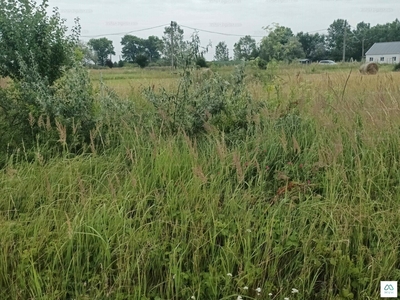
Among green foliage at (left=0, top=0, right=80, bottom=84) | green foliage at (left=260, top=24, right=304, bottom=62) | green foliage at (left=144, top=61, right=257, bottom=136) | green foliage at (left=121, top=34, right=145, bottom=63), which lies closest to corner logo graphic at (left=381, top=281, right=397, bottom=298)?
green foliage at (left=144, top=61, right=257, bottom=136)

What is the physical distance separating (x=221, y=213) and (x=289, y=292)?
0.78 m

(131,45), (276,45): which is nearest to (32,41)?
(276,45)

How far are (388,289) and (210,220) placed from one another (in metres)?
1.29

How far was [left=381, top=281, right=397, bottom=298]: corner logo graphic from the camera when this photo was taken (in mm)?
2045

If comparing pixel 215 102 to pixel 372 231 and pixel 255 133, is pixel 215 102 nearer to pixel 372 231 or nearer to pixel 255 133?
pixel 255 133

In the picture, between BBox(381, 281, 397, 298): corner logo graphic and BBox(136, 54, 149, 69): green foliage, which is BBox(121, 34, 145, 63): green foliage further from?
BBox(381, 281, 397, 298): corner logo graphic

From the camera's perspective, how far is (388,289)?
2072mm

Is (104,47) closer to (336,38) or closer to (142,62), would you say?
(142,62)

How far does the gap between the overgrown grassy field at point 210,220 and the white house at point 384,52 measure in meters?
85.8

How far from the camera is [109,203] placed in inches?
102

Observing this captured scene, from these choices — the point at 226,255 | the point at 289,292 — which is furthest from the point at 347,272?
the point at 226,255

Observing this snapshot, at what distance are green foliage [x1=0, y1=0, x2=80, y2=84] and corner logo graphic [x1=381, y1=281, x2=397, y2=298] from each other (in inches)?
179

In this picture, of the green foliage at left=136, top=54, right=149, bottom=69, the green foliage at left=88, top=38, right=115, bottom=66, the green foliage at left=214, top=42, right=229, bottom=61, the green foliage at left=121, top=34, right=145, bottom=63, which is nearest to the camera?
the green foliage at left=214, top=42, right=229, bottom=61

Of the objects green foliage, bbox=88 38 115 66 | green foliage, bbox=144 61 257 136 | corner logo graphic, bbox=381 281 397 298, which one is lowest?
corner logo graphic, bbox=381 281 397 298
